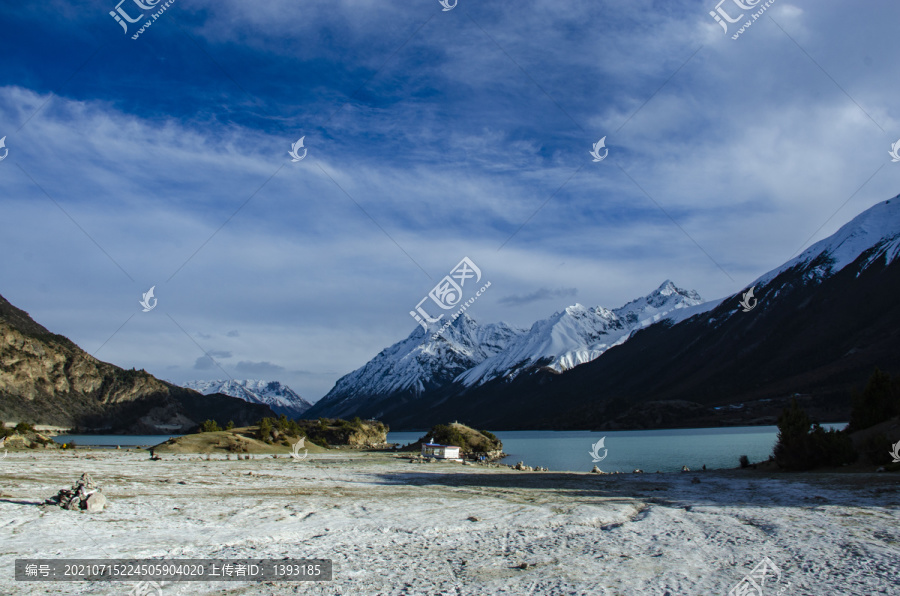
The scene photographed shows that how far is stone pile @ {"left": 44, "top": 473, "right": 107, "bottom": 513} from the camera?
1405 cm

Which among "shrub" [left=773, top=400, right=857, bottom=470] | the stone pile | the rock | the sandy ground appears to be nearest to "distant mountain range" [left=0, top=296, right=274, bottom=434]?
the stone pile

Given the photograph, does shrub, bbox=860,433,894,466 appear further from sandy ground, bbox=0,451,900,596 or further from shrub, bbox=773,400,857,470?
sandy ground, bbox=0,451,900,596

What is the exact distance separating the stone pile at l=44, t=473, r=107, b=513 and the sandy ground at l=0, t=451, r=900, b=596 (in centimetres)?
33

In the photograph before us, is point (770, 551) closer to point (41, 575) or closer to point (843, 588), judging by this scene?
point (843, 588)

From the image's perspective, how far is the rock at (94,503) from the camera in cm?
1398

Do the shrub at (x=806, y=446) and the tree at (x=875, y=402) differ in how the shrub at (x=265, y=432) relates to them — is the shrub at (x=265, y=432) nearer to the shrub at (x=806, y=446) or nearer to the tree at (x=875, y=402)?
the shrub at (x=806, y=446)

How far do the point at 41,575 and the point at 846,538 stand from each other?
1480 centimetres

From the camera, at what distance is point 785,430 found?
32.2 meters

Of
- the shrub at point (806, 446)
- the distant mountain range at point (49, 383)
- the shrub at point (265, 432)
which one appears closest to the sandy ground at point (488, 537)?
the shrub at point (806, 446)

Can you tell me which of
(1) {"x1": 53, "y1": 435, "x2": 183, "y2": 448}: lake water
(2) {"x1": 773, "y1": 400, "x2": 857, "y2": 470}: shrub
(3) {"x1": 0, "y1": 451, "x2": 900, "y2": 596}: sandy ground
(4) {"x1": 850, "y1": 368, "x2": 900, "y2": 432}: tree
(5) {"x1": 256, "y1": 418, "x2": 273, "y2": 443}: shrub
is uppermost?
(4) {"x1": 850, "y1": 368, "x2": 900, "y2": 432}: tree

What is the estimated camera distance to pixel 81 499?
46.5 feet

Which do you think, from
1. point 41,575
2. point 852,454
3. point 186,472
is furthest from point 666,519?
point 186,472

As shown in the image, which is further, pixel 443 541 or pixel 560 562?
pixel 443 541

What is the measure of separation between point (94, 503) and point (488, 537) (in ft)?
32.5
